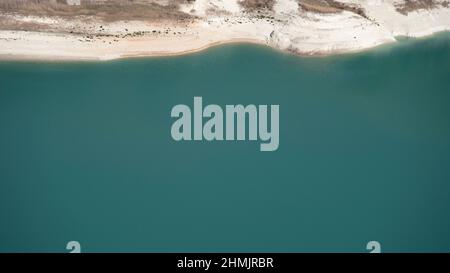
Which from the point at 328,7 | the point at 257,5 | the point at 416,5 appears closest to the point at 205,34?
the point at 257,5

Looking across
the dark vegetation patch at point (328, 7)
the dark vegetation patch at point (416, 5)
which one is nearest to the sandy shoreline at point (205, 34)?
the dark vegetation patch at point (328, 7)

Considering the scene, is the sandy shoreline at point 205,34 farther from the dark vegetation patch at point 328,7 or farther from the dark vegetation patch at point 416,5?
the dark vegetation patch at point 416,5

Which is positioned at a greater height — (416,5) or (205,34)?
(416,5)

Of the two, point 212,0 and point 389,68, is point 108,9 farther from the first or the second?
point 389,68

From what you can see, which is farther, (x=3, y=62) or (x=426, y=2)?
(x=426, y=2)

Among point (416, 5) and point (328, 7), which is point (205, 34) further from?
point (416, 5)

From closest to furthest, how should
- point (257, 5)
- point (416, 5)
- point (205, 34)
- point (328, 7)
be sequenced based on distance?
1. point (205, 34)
2. point (257, 5)
3. point (328, 7)
4. point (416, 5)
